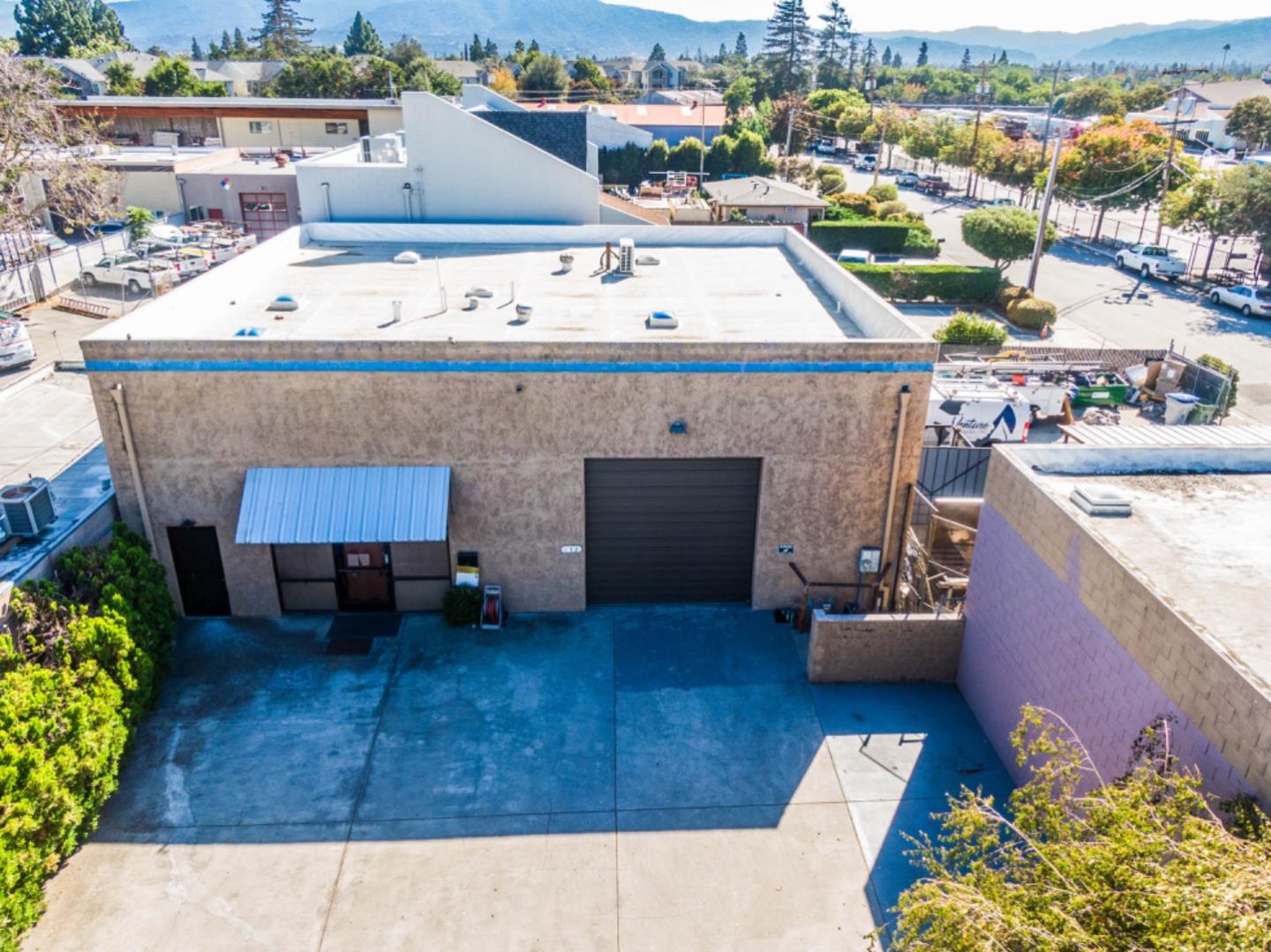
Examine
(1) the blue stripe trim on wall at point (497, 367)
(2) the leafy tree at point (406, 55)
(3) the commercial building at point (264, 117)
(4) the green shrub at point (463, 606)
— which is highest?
(2) the leafy tree at point (406, 55)

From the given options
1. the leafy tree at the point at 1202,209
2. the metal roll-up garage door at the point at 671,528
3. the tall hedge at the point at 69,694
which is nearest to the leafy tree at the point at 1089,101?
the leafy tree at the point at 1202,209

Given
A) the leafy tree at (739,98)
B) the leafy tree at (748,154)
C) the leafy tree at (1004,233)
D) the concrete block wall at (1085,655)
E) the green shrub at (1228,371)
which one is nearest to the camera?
the concrete block wall at (1085,655)

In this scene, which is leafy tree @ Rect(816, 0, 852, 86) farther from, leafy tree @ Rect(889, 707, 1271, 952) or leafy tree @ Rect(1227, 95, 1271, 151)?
leafy tree @ Rect(889, 707, 1271, 952)

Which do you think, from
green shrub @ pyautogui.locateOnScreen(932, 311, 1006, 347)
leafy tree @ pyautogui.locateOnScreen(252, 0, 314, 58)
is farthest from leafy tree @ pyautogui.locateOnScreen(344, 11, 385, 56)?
green shrub @ pyautogui.locateOnScreen(932, 311, 1006, 347)

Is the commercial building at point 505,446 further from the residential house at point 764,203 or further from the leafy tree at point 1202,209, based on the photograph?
the leafy tree at point 1202,209

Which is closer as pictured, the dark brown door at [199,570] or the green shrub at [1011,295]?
the dark brown door at [199,570]

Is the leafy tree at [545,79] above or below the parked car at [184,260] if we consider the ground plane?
above

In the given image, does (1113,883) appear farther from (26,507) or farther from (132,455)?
(132,455)
